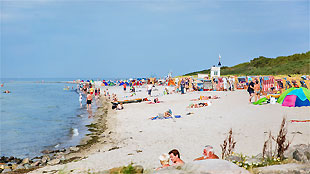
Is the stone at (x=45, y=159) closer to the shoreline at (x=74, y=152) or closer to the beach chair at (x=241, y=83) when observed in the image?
the shoreline at (x=74, y=152)

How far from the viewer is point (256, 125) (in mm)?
11203

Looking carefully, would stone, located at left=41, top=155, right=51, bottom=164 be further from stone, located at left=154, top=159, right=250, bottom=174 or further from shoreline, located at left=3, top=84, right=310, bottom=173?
stone, located at left=154, top=159, right=250, bottom=174

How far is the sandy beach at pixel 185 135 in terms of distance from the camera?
7949mm

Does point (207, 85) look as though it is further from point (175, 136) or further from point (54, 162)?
point (54, 162)

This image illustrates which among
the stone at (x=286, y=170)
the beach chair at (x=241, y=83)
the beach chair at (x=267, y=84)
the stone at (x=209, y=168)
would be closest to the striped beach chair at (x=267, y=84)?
the beach chair at (x=267, y=84)

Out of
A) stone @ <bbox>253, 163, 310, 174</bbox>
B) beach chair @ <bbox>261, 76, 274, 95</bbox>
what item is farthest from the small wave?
beach chair @ <bbox>261, 76, 274, 95</bbox>

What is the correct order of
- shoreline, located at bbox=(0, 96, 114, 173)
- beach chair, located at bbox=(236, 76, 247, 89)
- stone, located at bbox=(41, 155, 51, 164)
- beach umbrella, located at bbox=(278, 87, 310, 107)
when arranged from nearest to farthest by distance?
shoreline, located at bbox=(0, 96, 114, 173), stone, located at bbox=(41, 155, 51, 164), beach umbrella, located at bbox=(278, 87, 310, 107), beach chair, located at bbox=(236, 76, 247, 89)

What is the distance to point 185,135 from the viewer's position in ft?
34.4

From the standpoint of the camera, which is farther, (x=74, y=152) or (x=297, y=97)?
(x=297, y=97)

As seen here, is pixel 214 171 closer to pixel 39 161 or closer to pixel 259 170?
pixel 259 170

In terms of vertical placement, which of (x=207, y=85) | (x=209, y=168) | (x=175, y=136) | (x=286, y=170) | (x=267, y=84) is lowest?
(x=175, y=136)

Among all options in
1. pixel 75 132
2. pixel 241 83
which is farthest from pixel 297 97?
pixel 241 83

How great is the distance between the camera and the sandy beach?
795cm

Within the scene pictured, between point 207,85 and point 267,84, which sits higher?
point 267,84
